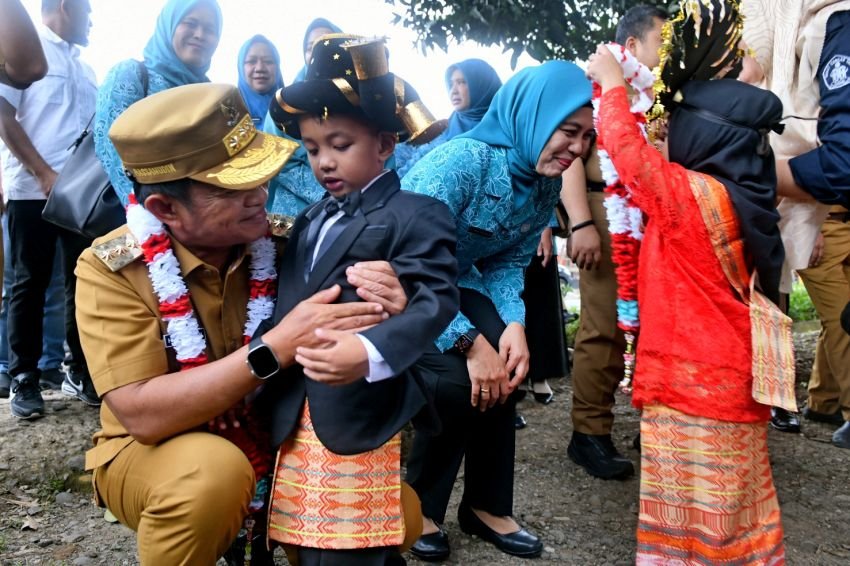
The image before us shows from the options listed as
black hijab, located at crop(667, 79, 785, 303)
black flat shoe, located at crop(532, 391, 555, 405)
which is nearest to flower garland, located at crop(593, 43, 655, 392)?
black hijab, located at crop(667, 79, 785, 303)

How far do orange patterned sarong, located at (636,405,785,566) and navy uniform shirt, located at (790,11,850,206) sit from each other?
995 millimetres

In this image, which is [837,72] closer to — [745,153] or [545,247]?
[745,153]

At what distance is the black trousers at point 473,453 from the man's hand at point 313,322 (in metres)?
0.93

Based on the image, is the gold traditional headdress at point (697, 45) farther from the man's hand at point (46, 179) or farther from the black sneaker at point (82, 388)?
the black sneaker at point (82, 388)

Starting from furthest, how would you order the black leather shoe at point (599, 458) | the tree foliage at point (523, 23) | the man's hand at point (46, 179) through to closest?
1. the tree foliage at point (523, 23)
2. the man's hand at point (46, 179)
3. the black leather shoe at point (599, 458)

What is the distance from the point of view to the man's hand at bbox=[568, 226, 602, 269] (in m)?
3.78

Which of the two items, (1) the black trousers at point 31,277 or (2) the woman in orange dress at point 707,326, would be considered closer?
(2) the woman in orange dress at point 707,326

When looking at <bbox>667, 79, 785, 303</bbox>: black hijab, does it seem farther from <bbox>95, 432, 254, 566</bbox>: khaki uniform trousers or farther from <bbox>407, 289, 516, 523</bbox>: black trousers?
<bbox>95, 432, 254, 566</bbox>: khaki uniform trousers

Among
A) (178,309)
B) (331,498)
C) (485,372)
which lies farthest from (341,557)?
(485,372)

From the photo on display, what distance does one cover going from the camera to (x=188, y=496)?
185 cm

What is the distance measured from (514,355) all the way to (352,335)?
1.06 metres

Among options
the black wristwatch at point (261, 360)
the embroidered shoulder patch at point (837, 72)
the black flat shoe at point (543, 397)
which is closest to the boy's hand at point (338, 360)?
the black wristwatch at point (261, 360)

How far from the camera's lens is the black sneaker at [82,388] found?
3980 mm

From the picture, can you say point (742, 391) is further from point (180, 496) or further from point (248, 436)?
point (180, 496)
